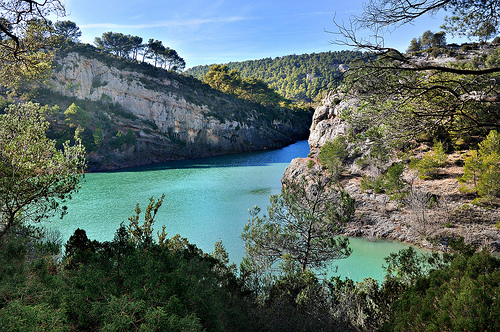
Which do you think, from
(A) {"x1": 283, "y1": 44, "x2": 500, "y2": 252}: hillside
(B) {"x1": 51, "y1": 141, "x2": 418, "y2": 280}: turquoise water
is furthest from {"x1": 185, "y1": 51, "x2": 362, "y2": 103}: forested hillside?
(A) {"x1": 283, "y1": 44, "x2": 500, "y2": 252}: hillside

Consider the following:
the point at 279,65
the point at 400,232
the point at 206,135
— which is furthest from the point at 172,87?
the point at 279,65

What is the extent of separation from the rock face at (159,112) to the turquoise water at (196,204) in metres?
9.54

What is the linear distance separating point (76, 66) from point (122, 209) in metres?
33.8

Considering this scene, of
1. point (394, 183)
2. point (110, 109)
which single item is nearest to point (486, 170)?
point (394, 183)

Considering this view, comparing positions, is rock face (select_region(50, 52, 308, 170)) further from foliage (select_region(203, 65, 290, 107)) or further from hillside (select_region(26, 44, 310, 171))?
foliage (select_region(203, 65, 290, 107))

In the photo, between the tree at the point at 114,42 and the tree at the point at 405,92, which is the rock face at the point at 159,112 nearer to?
the tree at the point at 114,42

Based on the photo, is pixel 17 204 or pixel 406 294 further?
pixel 17 204

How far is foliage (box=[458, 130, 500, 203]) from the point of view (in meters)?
11.9

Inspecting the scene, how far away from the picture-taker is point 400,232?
13.7 metres

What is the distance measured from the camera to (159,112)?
46688 mm

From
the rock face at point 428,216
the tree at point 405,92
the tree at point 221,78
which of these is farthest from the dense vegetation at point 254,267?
the tree at point 221,78

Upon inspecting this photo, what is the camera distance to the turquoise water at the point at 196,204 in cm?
1311

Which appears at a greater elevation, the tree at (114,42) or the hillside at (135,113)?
the tree at (114,42)

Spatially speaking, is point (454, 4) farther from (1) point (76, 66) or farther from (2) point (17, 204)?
(1) point (76, 66)
